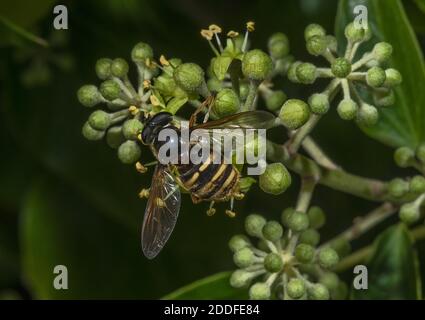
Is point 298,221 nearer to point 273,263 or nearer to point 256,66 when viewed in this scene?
point 273,263

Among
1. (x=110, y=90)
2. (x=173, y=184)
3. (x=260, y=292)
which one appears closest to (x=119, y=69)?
(x=110, y=90)

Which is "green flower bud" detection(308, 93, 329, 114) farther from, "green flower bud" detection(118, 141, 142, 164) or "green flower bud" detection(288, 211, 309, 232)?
"green flower bud" detection(118, 141, 142, 164)

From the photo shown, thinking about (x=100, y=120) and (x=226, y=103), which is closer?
(x=226, y=103)

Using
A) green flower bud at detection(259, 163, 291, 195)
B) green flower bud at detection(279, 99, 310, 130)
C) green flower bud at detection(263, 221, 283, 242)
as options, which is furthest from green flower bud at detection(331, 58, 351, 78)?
green flower bud at detection(263, 221, 283, 242)

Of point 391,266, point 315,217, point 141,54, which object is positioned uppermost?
point 141,54

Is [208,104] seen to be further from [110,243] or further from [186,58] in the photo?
[110,243]
